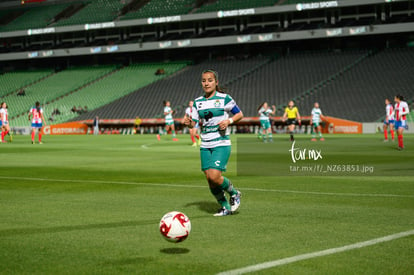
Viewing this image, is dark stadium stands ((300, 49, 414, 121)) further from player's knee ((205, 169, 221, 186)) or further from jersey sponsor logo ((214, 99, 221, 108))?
player's knee ((205, 169, 221, 186))

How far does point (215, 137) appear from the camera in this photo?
9047 millimetres

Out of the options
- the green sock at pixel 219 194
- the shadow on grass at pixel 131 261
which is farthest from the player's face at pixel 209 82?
the shadow on grass at pixel 131 261

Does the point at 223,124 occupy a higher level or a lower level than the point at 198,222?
higher

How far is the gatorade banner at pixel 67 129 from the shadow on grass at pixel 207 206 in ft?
170

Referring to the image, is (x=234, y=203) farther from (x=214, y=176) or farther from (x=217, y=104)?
(x=217, y=104)

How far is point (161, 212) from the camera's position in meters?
9.38

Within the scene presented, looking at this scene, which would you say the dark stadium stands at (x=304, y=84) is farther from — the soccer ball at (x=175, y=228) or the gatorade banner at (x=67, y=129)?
the soccer ball at (x=175, y=228)

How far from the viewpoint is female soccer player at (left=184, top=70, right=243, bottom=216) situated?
895 centimetres

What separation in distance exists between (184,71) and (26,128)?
18771 millimetres

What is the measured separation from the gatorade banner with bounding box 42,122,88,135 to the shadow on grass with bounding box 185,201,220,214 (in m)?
52.0

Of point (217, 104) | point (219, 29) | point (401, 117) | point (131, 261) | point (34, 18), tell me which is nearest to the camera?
point (131, 261)

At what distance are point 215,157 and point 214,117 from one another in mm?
629

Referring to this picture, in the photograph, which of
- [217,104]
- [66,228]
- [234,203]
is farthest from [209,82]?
[66,228]

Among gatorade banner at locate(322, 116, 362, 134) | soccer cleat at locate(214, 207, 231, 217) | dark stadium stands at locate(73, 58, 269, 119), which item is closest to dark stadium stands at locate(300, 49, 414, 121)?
gatorade banner at locate(322, 116, 362, 134)
